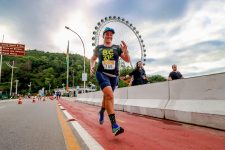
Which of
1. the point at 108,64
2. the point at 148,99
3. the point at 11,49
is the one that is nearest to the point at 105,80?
the point at 108,64

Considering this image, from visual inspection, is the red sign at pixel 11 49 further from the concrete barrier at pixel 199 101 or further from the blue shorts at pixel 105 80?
the blue shorts at pixel 105 80

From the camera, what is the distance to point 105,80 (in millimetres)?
5352

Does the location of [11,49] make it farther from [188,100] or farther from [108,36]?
[108,36]

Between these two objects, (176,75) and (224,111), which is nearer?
(224,111)

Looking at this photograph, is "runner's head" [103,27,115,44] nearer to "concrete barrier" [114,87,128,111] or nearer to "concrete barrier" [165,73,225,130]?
"concrete barrier" [165,73,225,130]

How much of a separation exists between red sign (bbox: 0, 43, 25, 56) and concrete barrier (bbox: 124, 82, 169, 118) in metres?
44.0

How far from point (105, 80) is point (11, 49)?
50.3m

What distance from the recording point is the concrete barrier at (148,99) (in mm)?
8750

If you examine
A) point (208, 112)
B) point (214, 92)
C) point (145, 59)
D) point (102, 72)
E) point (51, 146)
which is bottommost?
point (51, 146)

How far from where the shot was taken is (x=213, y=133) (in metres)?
5.36

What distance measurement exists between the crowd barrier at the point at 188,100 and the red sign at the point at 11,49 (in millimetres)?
45333

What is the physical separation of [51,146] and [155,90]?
5.81 m

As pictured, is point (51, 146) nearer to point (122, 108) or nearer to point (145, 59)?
point (122, 108)

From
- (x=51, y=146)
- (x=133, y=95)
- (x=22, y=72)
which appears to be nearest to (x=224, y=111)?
(x=51, y=146)
